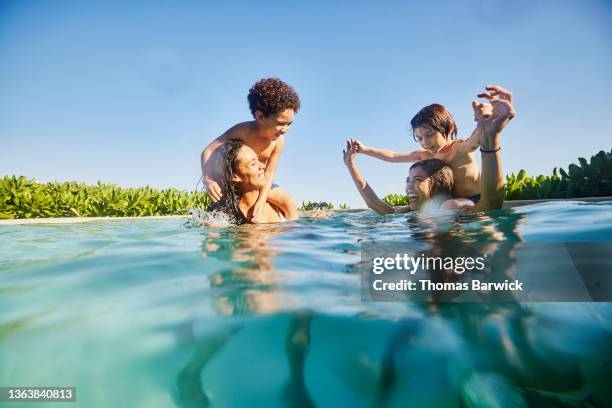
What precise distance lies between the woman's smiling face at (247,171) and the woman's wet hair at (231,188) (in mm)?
54

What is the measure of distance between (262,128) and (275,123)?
11.0 inches

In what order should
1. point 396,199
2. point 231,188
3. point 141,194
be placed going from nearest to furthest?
point 231,188, point 141,194, point 396,199

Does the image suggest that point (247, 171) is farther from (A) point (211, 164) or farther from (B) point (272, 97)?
(B) point (272, 97)

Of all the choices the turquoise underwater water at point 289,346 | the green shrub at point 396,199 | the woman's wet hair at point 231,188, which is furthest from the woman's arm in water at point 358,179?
the green shrub at point 396,199

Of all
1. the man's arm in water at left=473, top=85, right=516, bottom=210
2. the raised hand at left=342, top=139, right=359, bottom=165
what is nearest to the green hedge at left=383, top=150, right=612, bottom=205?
the man's arm in water at left=473, top=85, right=516, bottom=210

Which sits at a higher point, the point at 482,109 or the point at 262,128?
the point at 262,128

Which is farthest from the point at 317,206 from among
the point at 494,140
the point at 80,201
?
the point at 494,140

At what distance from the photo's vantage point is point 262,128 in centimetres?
548

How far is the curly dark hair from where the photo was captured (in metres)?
5.26

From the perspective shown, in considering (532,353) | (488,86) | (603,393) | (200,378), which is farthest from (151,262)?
(488,86)

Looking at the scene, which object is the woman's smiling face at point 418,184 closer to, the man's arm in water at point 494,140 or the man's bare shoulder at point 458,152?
the man's bare shoulder at point 458,152

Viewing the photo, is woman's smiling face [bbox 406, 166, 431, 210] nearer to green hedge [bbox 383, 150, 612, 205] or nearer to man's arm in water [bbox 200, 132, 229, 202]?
man's arm in water [bbox 200, 132, 229, 202]

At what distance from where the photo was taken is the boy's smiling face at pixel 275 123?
17.3ft

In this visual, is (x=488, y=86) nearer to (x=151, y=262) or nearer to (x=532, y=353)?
(x=532, y=353)
